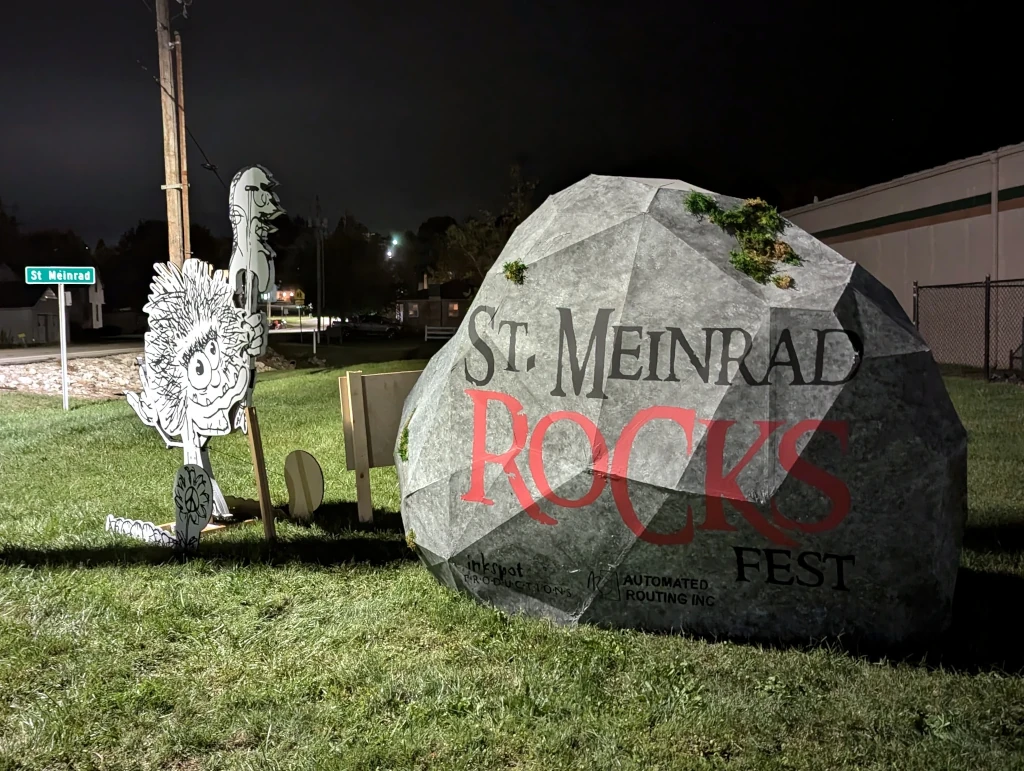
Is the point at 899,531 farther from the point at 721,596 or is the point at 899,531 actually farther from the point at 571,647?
the point at 571,647

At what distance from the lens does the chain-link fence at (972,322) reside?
1894cm

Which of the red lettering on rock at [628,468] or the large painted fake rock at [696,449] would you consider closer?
the large painted fake rock at [696,449]

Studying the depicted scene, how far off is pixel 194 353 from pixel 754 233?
14.8ft

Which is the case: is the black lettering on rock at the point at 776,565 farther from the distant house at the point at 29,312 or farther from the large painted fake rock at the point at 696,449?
the distant house at the point at 29,312

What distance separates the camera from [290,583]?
5.71 meters

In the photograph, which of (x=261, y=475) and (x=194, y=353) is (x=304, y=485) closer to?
(x=261, y=475)

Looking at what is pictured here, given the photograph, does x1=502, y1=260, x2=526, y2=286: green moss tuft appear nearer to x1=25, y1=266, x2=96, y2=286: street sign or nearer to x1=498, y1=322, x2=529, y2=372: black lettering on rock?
x1=498, y1=322, x2=529, y2=372: black lettering on rock

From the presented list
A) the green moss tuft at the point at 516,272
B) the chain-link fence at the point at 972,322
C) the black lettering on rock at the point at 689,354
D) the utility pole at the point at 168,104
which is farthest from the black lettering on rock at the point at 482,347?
the chain-link fence at the point at 972,322

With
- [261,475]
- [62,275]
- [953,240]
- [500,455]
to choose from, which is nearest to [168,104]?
[62,275]

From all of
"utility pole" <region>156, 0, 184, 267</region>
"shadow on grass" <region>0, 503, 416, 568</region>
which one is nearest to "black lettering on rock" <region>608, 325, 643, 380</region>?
"shadow on grass" <region>0, 503, 416, 568</region>

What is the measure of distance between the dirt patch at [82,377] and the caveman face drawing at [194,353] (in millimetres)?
11130

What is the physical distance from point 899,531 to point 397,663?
271cm

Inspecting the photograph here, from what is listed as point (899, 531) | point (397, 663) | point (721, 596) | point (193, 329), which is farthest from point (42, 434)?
point (899, 531)

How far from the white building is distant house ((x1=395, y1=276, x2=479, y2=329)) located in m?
42.3
